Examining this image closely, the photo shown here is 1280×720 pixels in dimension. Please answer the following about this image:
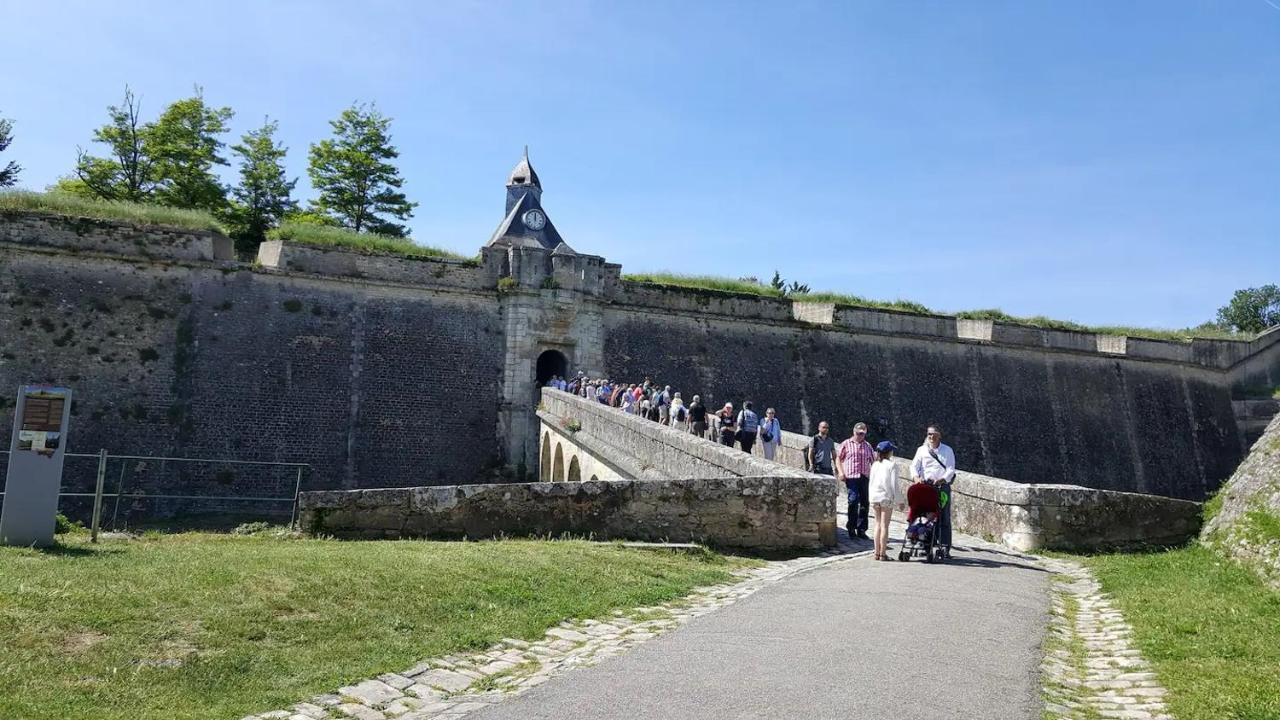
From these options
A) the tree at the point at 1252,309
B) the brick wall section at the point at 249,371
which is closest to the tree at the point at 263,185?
the brick wall section at the point at 249,371

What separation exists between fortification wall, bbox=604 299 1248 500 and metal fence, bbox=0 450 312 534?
8.74m

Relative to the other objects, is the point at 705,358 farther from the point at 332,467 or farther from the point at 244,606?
the point at 244,606

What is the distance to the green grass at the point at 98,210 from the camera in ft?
62.9

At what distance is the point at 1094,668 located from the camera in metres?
5.11

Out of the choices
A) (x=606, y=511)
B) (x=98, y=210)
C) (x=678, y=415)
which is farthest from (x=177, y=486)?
(x=606, y=511)

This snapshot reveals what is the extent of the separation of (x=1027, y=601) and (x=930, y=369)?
2134cm

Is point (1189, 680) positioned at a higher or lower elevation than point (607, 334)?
lower

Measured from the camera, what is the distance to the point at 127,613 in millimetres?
5375

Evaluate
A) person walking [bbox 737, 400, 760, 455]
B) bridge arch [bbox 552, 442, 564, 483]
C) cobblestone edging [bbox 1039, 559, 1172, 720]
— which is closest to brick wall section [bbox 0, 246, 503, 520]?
bridge arch [bbox 552, 442, 564, 483]

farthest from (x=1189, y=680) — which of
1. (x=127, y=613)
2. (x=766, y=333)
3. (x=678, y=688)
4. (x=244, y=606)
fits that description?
(x=766, y=333)

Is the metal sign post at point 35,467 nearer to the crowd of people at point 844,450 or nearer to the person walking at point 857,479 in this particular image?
the crowd of people at point 844,450

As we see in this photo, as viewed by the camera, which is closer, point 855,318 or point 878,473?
A: point 878,473

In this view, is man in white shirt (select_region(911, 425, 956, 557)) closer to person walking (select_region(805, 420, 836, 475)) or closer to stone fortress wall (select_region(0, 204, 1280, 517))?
person walking (select_region(805, 420, 836, 475))

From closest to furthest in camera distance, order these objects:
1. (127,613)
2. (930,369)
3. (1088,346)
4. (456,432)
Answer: (127,613), (456,432), (930,369), (1088,346)
